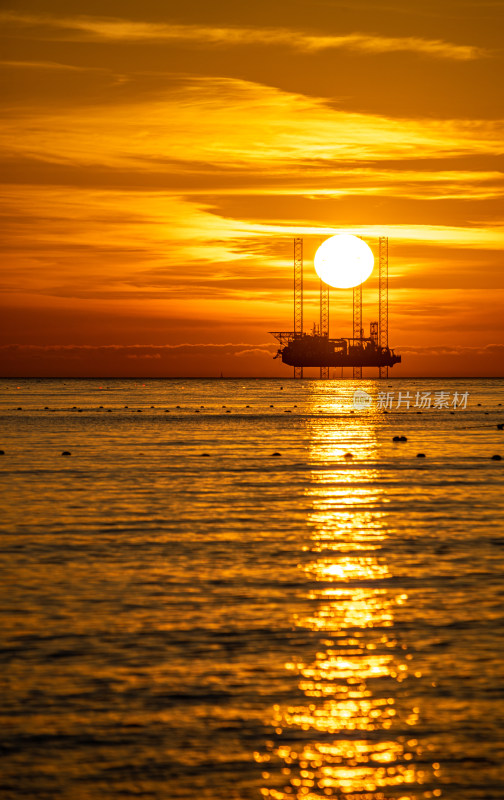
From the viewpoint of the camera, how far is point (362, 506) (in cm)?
3291

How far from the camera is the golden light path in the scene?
33.9 ft

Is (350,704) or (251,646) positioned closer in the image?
(350,704)

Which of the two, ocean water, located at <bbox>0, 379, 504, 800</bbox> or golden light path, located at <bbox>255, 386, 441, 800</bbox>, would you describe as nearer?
golden light path, located at <bbox>255, 386, 441, 800</bbox>

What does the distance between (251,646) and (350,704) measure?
283 centimetres

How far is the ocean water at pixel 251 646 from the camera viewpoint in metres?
10.6

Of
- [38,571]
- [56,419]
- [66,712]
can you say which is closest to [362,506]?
[38,571]

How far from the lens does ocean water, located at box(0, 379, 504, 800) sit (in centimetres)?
1064

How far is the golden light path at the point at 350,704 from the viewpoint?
33.9 ft

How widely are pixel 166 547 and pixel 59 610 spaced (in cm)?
685

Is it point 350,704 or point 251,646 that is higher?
point 251,646

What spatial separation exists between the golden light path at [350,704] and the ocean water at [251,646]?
32mm

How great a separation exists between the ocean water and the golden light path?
0.10ft

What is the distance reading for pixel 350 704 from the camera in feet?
41.1

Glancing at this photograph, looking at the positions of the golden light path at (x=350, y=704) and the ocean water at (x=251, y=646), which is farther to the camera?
the ocean water at (x=251, y=646)
